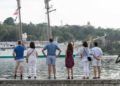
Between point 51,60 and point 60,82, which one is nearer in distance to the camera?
point 60,82

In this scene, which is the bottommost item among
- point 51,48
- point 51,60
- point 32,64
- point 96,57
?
point 32,64

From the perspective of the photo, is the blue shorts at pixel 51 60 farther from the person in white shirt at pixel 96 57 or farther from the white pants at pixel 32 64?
the person in white shirt at pixel 96 57

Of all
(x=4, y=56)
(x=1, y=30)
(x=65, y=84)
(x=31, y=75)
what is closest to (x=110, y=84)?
(x=65, y=84)

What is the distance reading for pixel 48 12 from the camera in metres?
122

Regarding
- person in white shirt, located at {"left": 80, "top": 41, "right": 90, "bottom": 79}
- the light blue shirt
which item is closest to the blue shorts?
the light blue shirt

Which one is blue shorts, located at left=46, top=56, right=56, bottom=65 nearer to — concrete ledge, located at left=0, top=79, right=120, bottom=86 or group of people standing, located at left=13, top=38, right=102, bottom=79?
group of people standing, located at left=13, top=38, right=102, bottom=79

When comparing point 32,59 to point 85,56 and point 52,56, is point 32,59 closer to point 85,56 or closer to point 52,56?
point 52,56

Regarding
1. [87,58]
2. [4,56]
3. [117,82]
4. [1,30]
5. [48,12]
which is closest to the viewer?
[117,82]

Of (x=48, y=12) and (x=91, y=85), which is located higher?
(x=48, y=12)

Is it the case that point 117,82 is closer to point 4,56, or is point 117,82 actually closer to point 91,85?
point 91,85

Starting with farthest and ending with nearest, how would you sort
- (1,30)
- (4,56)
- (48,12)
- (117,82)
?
(1,30)
(4,56)
(48,12)
(117,82)

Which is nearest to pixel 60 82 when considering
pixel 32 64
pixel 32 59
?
pixel 32 64

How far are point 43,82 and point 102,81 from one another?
276cm

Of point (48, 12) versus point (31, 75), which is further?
point (48, 12)
